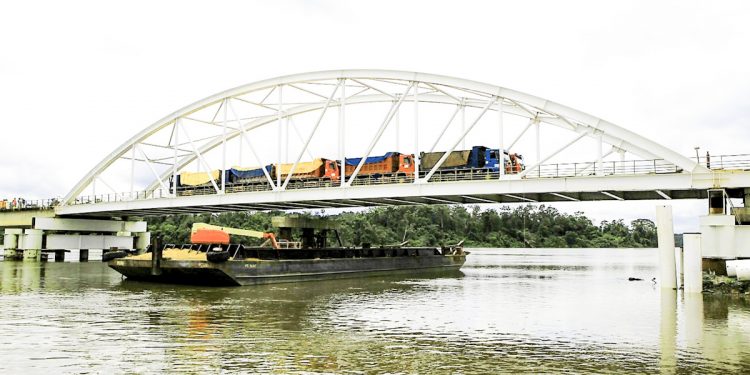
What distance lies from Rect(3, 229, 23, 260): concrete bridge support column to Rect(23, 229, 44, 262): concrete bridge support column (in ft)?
12.7

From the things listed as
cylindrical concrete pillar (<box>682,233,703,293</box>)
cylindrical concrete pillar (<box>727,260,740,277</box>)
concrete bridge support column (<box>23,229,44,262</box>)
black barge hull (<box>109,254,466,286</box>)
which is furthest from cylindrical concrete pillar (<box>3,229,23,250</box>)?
cylindrical concrete pillar (<box>727,260,740,277</box>)

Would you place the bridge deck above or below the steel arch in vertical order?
below

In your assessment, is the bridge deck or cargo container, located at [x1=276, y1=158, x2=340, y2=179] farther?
cargo container, located at [x1=276, y1=158, x2=340, y2=179]

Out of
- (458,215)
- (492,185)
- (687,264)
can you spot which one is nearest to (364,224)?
(458,215)

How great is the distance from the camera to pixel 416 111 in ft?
145

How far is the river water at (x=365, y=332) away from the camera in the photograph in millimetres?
13305

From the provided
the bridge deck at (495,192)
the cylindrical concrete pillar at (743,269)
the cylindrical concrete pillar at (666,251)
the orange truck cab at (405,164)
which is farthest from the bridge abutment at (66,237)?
the cylindrical concrete pillar at (743,269)

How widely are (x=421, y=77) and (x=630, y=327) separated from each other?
92.8 ft

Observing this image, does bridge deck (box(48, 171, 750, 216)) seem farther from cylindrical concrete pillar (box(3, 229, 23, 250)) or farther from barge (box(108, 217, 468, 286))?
cylindrical concrete pillar (box(3, 229, 23, 250))

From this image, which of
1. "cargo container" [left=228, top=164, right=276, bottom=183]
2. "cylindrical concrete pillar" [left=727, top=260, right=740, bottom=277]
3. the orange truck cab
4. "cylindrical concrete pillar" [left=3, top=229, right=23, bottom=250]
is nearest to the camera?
"cylindrical concrete pillar" [left=727, top=260, right=740, bottom=277]

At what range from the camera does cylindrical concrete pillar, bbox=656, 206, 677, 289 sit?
104 feet

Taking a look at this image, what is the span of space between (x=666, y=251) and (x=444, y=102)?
21.2m

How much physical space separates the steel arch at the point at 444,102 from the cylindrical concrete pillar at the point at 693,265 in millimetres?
5043

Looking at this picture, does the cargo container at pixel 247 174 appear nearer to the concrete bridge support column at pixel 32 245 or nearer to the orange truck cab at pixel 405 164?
the orange truck cab at pixel 405 164
